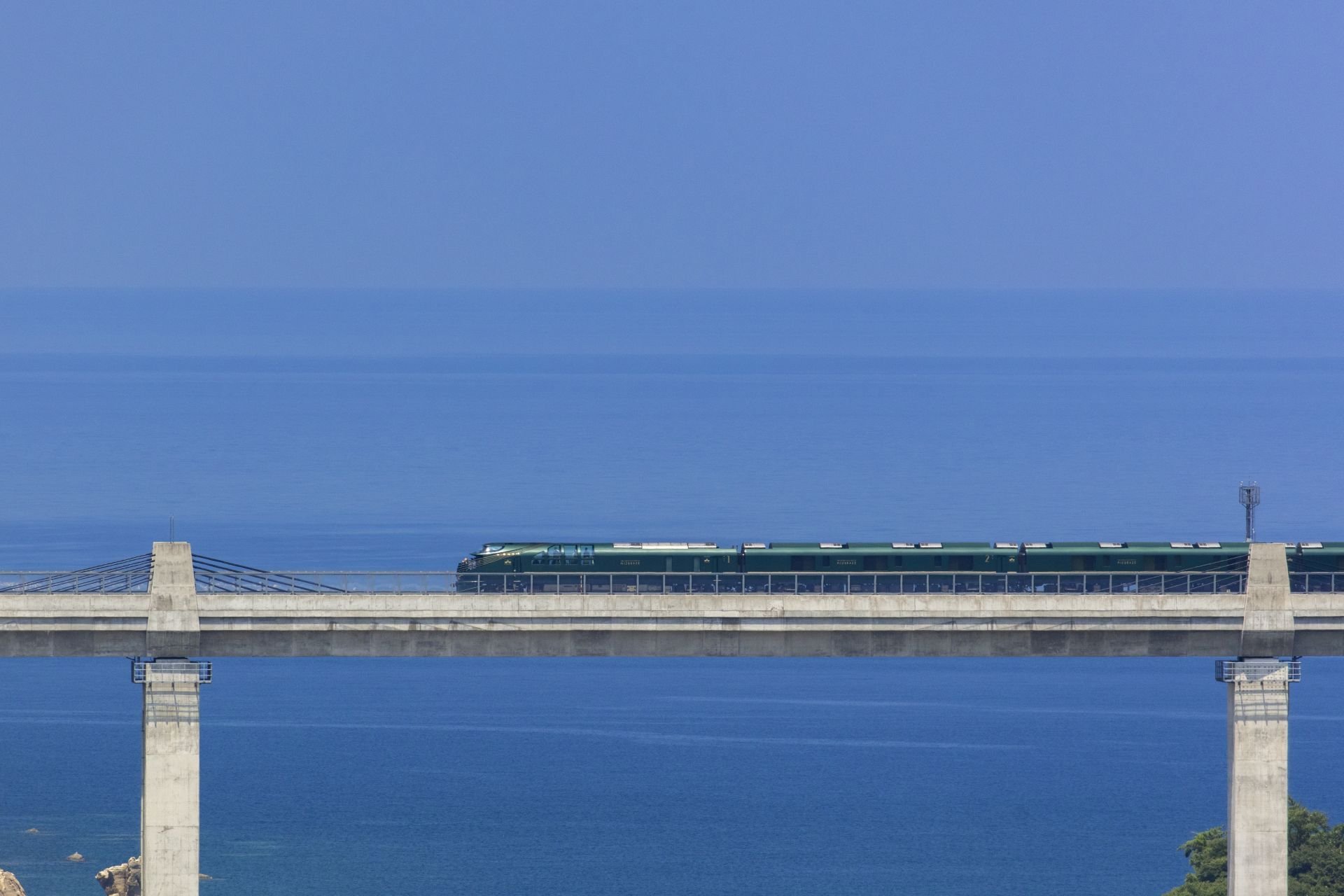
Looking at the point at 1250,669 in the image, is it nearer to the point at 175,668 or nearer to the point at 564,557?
the point at 564,557

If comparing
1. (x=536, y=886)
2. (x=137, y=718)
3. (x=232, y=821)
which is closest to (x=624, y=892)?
(x=536, y=886)

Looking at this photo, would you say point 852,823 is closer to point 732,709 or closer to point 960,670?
point 732,709

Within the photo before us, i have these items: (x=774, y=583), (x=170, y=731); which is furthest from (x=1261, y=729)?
(x=170, y=731)

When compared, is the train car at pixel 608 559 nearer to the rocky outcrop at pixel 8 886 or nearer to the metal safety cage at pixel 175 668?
the metal safety cage at pixel 175 668

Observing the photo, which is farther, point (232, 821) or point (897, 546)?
point (232, 821)

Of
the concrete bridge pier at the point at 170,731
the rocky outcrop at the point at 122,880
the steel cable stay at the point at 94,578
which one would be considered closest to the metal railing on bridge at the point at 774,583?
the concrete bridge pier at the point at 170,731

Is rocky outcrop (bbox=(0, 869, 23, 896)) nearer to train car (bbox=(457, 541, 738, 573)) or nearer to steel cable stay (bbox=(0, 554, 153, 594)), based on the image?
steel cable stay (bbox=(0, 554, 153, 594))
